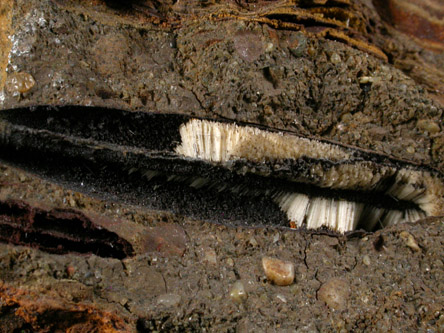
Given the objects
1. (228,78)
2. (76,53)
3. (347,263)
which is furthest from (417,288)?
(76,53)

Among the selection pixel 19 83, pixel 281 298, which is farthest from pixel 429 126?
pixel 19 83

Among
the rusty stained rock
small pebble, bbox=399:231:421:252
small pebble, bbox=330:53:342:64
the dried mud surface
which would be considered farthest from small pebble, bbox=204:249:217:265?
small pebble, bbox=330:53:342:64

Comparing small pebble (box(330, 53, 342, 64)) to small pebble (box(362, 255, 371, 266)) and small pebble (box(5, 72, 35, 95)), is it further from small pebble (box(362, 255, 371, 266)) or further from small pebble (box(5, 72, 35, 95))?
small pebble (box(5, 72, 35, 95))

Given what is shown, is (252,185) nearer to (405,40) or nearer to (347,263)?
(347,263)

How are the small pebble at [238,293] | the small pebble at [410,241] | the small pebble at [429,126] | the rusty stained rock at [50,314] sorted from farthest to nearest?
the small pebble at [429,126], the small pebble at [410,241], the small pebble at [238,293], the rusty stained rock at [50,314]

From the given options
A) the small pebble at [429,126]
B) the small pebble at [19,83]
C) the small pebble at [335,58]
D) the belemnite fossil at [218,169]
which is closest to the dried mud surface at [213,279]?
the belemnite fossil at [218,169]

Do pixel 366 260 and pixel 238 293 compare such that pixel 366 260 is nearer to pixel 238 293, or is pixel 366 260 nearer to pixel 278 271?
pixel 278 271

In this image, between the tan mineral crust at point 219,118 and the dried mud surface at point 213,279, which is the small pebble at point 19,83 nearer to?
the tan mineral crust at point 219,118
